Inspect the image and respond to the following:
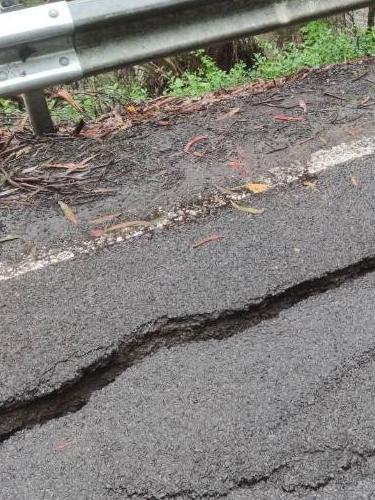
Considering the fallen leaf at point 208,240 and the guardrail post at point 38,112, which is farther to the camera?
the guardrail post at point 38,112

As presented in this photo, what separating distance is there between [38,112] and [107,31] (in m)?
0.54

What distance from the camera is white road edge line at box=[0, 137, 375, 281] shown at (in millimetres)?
2383

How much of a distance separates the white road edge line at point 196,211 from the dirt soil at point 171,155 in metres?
0.04

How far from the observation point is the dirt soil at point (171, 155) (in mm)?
2652

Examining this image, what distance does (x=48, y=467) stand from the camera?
67.5 inches

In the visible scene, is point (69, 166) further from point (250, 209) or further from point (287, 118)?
point (287, 118)

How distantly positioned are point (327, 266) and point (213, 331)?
19.8 inches

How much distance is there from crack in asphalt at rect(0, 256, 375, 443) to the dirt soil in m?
0.63

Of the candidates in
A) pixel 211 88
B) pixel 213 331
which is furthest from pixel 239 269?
pixel 211 88

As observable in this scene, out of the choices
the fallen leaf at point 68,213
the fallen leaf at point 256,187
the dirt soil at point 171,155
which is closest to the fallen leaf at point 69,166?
the dirt soil at point 171,155

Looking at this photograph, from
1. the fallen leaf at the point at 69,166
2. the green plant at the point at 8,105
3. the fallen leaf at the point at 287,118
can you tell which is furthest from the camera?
the green plant at the point at 8,105

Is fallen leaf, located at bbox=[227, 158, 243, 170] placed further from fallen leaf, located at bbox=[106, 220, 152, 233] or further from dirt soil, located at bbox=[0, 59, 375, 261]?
fallen leaf, located at bbox=[106, 220, 152, 233]

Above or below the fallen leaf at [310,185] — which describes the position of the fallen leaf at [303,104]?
above

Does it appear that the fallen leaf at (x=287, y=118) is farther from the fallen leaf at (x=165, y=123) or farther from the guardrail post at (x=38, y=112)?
the guardrail post at (x=38, y=112)
